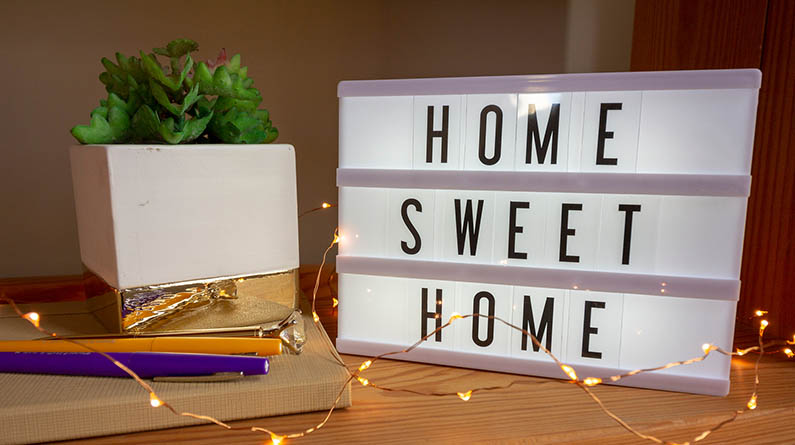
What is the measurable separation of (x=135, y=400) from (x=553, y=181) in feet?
1.04

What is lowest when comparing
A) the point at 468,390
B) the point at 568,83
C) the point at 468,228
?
the point at 468,390

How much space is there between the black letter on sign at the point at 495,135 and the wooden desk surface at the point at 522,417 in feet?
0.56

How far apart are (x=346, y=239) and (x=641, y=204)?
0.77 ft

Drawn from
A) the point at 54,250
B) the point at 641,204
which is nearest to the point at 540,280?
the point at 641,204

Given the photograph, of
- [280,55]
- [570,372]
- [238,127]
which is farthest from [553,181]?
[280,55]

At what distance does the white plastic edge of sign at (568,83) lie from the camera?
0.36 meters

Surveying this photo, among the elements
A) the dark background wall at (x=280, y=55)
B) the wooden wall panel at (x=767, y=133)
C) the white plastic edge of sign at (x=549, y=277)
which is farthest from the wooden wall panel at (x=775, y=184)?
the dark background wall at (x=280, y=55)

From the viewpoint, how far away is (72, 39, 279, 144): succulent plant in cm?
40

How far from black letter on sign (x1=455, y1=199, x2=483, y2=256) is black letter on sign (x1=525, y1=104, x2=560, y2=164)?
2.3 inches

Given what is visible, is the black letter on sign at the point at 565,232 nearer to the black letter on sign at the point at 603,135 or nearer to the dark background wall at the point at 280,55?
the black letter on sign at the point at 603,135

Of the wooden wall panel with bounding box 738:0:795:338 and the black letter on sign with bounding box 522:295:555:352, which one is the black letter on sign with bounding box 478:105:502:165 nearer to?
the black letter on sign with bounding box 522:295:555:352

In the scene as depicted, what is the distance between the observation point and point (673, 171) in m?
0.38

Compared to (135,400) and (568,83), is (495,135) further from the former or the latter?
(135,400)

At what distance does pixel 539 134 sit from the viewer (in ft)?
1.31
